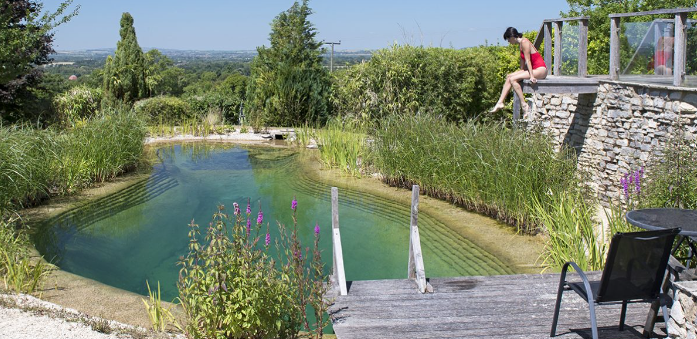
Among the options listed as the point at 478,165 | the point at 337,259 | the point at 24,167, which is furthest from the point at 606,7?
the point at 337,259

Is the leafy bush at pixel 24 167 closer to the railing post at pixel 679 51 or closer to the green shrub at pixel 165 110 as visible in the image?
the green shrub at pixel 165 110

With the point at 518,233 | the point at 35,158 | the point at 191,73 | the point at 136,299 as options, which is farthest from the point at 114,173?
the point at 191,73

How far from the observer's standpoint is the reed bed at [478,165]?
691cm

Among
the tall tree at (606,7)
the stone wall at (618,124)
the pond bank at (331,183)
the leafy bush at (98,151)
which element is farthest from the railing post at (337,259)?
the tall tree at (606,7)

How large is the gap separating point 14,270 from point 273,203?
3.83 metres

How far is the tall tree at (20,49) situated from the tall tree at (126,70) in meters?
3.37

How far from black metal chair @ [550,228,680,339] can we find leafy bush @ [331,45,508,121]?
29.9 feet

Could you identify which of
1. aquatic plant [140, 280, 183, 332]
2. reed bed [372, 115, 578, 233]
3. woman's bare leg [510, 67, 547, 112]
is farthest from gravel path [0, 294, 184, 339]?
woman's bare leg [510, 67, 547, 112]

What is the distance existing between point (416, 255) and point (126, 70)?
1382cm

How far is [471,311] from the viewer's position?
13.7ft

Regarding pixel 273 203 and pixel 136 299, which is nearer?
pixel 136 299

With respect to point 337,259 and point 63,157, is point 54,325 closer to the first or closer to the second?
point 337,259

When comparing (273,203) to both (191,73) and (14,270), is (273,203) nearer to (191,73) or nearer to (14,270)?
(14,270)

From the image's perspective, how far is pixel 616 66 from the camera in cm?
764
